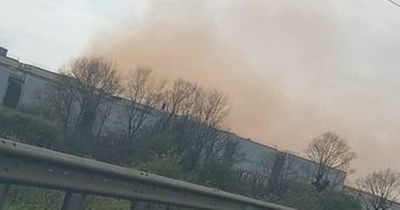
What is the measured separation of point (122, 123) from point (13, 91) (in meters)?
19.4

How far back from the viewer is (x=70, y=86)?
97750 mm

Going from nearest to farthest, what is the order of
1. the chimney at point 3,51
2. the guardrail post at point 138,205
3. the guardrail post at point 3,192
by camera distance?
the guardrail post at point 3,192 < the guardrail post at point 138,205 < the chimney at point 3,51

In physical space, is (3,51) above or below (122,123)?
above

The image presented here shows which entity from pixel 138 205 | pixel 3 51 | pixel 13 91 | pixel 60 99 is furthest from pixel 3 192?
pixel 3 51

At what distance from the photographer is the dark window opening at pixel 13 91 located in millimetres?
104594

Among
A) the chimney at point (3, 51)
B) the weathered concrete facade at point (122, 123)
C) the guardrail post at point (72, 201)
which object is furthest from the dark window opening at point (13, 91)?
the guardrail post at point (72, 201)

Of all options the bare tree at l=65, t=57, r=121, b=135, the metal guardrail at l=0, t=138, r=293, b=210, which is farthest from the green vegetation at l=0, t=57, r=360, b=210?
the metal guardrail at l=0, t=138, r=293, b=210

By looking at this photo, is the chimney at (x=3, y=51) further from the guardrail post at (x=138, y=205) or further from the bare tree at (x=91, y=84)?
the guardrail post at (x=138, y=205)

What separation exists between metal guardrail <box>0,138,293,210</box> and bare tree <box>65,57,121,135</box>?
9011cm

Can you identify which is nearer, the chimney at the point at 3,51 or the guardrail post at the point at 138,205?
the guardrail post at the point at 138,205

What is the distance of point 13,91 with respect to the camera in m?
107

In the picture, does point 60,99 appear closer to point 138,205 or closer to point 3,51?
point 3,51

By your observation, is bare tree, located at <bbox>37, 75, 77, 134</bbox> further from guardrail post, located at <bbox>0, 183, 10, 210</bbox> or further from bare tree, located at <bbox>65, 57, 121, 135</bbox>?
guardrail post, located at <bbox>0, 183, 10, 210</bbox>

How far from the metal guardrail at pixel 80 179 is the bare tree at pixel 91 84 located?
90.1 metres
